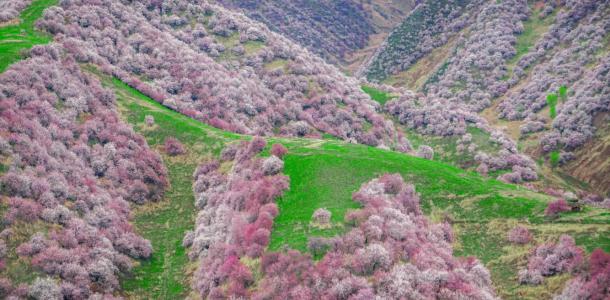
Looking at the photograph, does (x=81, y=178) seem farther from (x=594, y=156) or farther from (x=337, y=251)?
(x=594, y=156)

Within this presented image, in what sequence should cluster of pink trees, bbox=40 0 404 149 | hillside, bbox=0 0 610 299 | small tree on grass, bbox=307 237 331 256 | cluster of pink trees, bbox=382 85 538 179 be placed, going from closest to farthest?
hillside, bbox=0 0 610 299 → small tree on grass, bbox=307 237 331 256 → cluster of pink trees, bbox=40 0 404 149 → cluster of pink trees, bbox=382 85 538 179

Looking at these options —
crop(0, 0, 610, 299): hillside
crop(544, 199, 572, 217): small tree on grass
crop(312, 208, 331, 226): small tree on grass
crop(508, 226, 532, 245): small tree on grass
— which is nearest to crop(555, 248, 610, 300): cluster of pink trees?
crop(0, 0, 610, 299): hillside

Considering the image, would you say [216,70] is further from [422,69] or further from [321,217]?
[422,69]

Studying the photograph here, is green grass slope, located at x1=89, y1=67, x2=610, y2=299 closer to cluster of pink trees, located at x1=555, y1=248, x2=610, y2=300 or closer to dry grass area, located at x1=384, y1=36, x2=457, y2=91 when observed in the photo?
cluster of pink trees, located at x1=555, y1=248, x2=610, y2=300

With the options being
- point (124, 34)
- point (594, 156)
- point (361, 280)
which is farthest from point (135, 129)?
point (594, 156)

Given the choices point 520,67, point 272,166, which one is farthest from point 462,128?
point 272,166

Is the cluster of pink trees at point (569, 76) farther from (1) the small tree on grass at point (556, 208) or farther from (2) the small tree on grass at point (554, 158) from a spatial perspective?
(1) the small tree on grass at point (556, 208)
